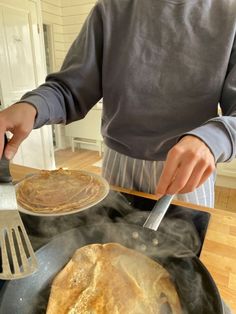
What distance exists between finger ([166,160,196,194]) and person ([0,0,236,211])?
24cm

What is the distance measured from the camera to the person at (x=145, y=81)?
0.74 metres

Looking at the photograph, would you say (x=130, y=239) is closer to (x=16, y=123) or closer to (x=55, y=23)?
(x=16, y=123)

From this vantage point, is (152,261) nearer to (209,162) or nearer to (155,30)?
(209,162)

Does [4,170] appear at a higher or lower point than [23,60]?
lower

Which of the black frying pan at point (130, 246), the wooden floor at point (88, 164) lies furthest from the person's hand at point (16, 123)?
the wooden floor at point (88, 164)

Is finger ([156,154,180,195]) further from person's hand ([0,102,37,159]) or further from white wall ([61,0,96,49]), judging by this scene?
white wall ([61,0,96,49])

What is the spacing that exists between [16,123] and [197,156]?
0.46m

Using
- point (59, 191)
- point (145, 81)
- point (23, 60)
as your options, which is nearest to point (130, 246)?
point (59, 191)

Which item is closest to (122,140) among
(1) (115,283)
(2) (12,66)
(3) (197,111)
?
(3) (197,111)

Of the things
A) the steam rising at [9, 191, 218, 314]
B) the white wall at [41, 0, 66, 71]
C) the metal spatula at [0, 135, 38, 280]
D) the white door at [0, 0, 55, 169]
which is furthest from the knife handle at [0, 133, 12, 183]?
the white wall at [41, 0, 66, 71]

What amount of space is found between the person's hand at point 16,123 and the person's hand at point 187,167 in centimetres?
39

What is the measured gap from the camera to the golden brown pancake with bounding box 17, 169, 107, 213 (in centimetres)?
68

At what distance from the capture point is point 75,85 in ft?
2.87

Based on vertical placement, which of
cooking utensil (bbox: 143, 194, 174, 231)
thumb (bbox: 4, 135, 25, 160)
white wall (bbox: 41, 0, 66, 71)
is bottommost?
cooking utensil (bbox: 143, 194, 174, 231)
